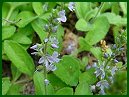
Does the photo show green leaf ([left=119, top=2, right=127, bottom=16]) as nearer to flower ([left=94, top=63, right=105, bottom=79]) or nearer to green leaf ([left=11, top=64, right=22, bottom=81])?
flower ([left=94, top=63, right=105, bottom=79])

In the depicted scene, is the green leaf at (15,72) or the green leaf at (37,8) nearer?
the green leaf at (15,72)

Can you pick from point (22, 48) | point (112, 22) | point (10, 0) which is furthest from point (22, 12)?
point (112, 22)

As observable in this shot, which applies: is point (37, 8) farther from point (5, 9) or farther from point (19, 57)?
point (19, 57)

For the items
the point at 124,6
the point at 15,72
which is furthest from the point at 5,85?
the point at 124,6

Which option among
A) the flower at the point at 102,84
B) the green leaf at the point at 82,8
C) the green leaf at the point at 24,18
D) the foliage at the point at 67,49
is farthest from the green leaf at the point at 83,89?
the green leaf at the point at 82,8

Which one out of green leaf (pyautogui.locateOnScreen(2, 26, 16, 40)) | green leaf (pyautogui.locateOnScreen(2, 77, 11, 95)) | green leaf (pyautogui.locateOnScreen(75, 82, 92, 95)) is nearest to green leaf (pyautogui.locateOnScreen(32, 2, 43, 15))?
green leaf (pyautogui.locateOnScreen(2, 26, 16, 40))

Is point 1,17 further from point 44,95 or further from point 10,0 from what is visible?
point 44,95

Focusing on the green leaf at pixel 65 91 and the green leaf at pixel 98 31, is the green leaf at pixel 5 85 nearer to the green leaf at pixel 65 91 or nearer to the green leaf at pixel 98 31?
the green leaf at pixel 65 91
